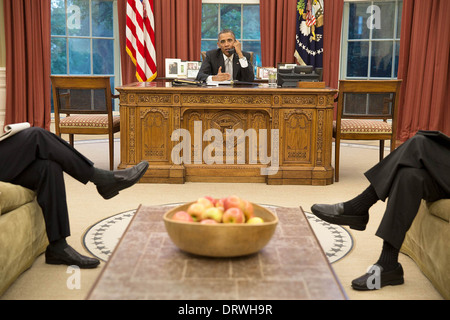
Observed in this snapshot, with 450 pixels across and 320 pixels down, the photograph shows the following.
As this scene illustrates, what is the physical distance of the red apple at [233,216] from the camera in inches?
65.4

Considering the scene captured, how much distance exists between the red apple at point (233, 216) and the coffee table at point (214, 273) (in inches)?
4.8

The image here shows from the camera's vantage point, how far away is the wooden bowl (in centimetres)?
159

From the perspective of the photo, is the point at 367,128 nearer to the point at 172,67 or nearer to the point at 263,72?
the point at 263,72

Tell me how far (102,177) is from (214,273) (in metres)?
1.36

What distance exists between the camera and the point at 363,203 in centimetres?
256

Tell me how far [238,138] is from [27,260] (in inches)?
93.4

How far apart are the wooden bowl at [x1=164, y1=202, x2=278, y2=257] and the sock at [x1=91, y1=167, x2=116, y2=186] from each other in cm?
114

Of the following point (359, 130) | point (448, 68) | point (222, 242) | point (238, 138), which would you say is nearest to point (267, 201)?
point (238, 138)

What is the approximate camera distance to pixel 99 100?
4746 mm

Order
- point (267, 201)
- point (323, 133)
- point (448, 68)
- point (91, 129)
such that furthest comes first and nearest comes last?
point (448, 68) < point (91, 129) < point (323, 133) < point (267, 201)

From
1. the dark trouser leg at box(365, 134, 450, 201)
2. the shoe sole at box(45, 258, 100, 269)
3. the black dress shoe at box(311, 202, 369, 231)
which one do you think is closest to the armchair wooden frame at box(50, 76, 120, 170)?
the shoe sole at box(45, 258, 100, 269)

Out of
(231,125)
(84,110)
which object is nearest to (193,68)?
(84,110)

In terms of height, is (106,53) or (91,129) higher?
(106,53)
